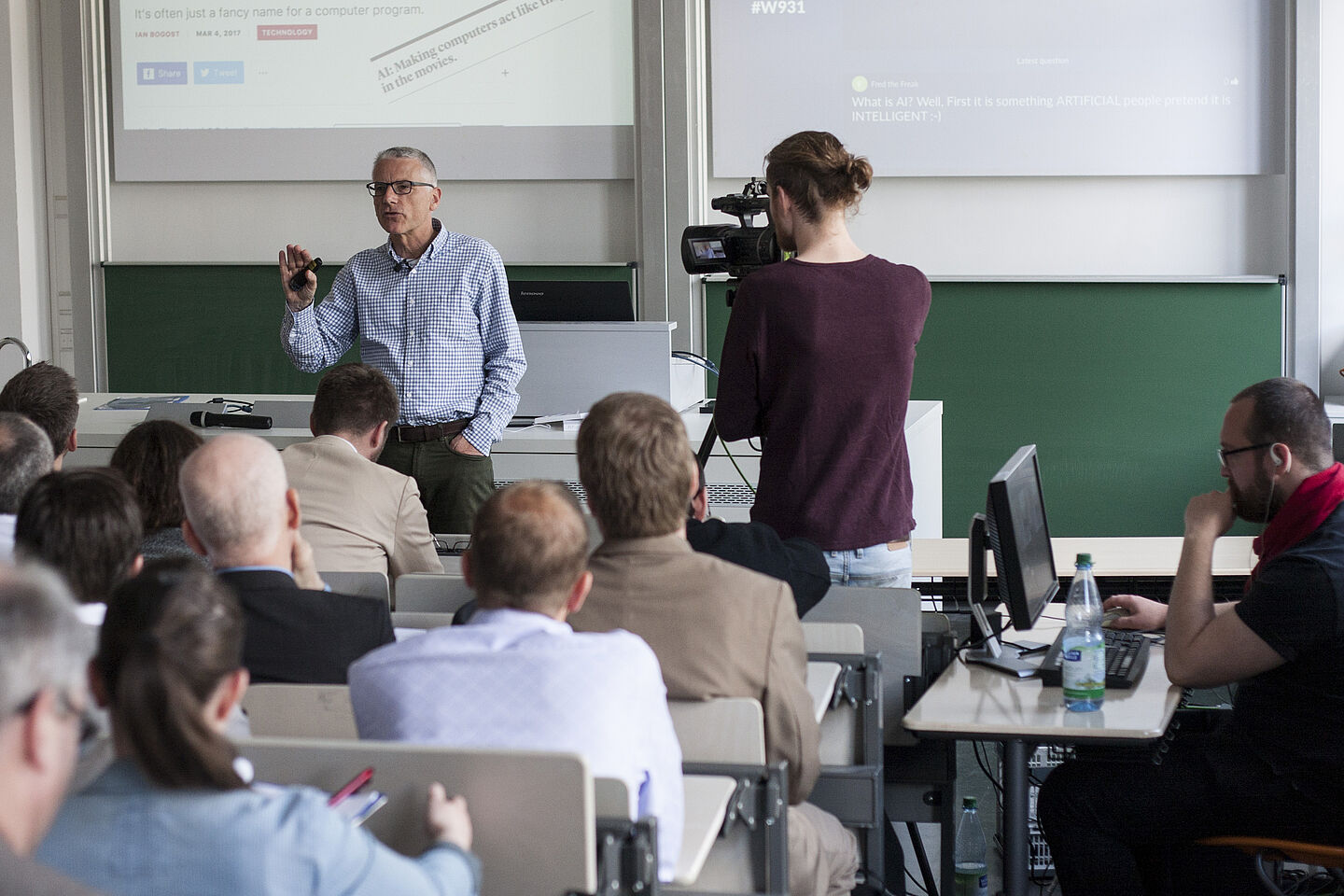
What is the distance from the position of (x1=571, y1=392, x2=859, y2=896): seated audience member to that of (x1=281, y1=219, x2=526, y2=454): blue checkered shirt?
169 centimetres

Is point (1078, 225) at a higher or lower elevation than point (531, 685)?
higher

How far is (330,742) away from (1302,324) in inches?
198

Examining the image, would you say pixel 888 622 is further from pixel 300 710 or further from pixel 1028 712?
pixel 300 710

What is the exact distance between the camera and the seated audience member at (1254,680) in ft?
7.18

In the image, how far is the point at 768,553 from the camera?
7.14 feet

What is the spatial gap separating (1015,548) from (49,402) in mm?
2057

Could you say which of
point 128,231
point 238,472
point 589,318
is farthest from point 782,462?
point 128,231

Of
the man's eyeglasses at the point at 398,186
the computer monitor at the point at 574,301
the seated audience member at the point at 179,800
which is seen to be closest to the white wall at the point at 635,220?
the computer monitor at the point at 574,301

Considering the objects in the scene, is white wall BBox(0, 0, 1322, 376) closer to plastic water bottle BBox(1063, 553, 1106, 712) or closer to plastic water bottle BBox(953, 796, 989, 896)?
plastic water bottle BBox(953, 796, 989, 896)

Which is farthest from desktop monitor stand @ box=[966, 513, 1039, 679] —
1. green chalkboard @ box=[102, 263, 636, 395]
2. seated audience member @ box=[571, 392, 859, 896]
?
green chalkboard @ box=[102, 263, 636, 395]

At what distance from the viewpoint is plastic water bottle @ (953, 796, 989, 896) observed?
2.92 meters

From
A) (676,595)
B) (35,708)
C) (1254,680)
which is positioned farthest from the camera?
(1254,680)

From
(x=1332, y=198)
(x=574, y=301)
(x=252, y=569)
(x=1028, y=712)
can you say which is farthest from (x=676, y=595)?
(x=1332, y=198)

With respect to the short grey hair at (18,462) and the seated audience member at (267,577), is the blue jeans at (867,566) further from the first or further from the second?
the short grey hair at (18,462)
